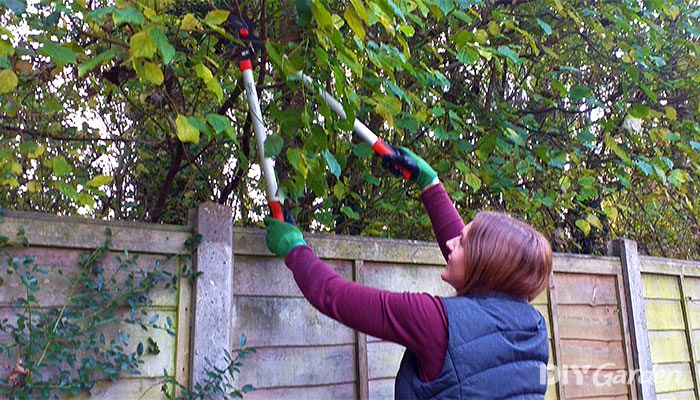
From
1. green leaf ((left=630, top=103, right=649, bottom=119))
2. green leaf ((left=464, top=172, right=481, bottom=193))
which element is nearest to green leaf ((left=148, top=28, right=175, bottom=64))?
green leaf ((left=464, top=172, right=481, bottom=193))

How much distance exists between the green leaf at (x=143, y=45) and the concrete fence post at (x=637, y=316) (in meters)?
3.29

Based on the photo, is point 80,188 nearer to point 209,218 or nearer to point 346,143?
point 209,218

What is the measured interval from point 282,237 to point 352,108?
52 centimetres

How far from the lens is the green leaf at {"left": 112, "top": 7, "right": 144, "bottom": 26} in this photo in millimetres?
1655

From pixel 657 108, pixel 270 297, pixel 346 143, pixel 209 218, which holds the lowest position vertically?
pixel 270 297

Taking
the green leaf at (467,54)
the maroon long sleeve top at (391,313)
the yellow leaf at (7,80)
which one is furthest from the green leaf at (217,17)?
the green leaf at (467,54)

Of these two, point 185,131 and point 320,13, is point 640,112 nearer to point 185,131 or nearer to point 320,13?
point 320,13

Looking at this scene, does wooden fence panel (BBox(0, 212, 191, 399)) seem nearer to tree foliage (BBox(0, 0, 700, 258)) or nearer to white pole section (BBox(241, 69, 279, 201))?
tree foliage (BBox(0, 0, 700, 258))

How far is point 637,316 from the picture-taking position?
3.84 m

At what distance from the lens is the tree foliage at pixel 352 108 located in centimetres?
213

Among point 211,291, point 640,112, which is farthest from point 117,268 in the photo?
point 640,112

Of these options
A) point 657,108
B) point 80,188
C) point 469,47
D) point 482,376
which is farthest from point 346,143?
point 657,108

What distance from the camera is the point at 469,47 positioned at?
9.08 feet

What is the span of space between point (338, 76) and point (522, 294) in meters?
0.89
